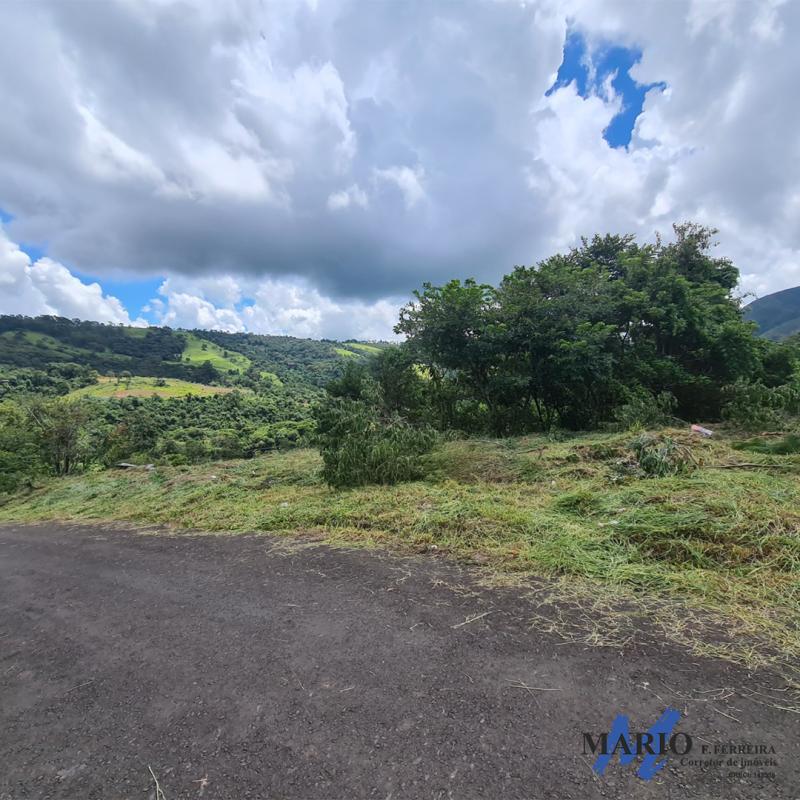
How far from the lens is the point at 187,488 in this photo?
8.98m

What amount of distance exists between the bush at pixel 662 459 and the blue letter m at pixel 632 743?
402cm

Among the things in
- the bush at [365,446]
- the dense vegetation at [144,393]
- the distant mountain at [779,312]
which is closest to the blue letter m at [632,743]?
the bush at [365,446]

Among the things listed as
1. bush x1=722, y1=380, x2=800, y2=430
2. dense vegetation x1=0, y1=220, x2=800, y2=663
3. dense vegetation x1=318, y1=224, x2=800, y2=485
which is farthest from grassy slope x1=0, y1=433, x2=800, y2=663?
dense vegetation x1=318, y1=224, x2=800, y2=485

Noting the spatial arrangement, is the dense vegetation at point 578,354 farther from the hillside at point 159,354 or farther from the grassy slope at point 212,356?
the grassy slope at point 212,356

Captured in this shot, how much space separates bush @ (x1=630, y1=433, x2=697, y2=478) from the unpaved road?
3.51 metres

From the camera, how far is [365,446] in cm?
705

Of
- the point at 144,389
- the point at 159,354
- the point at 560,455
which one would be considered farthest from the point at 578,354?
the point at 159,354

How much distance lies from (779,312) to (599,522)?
172176 mm

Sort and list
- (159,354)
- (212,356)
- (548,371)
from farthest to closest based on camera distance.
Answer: (212,356) → (159,354) → (548,371)

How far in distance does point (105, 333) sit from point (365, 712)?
148 m

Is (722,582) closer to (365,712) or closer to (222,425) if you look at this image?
(365,712)

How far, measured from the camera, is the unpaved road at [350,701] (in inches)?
63.1

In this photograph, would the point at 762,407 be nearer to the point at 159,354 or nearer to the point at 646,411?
the point at 646,411

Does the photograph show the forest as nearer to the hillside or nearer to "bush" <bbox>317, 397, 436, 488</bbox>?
"bush" <bbox>317, 397, 436, 488</bbox>
